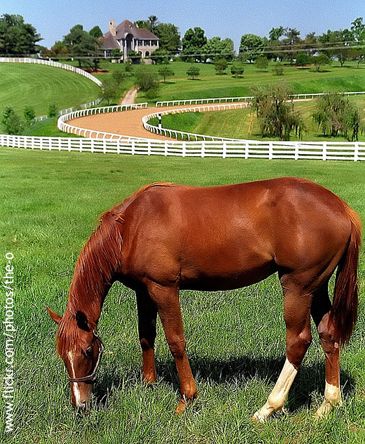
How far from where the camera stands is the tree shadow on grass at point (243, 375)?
4.77 m

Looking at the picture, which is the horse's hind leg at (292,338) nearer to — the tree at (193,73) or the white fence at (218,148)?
the white fence at (218,148)

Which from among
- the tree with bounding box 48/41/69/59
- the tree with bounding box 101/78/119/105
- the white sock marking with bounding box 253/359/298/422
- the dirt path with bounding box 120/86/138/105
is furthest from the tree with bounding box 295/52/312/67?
the white sock marking with bounding box 253/359/298/422

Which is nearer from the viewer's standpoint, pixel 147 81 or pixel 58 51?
pixel 147 81

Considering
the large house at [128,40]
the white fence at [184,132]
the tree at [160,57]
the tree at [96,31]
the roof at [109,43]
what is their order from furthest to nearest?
1. the tree at [96,31]
2. the large house at [128,40]
3. the roof at [109,43]
4. the tree at [160,57]
5. the white fence at [184,132]

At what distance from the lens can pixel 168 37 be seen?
167 m

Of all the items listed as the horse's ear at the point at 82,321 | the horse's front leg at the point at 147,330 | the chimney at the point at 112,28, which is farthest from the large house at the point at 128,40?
the horse's ear at the point at 82,321

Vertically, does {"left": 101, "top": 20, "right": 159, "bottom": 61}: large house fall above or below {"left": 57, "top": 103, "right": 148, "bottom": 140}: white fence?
above

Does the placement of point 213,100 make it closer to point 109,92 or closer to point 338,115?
point 109,92

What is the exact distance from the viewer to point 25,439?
402 centimetres

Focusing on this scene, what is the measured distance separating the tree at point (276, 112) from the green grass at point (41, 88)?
34.1 meters

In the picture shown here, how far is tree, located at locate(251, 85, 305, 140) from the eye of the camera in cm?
5478

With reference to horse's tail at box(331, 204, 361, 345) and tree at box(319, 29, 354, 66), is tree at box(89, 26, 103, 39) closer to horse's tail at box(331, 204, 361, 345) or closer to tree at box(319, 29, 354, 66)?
tree at box(319, 29, 354, 66)

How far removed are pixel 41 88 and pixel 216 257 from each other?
96336mm

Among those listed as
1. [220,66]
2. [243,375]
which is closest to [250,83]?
[220,66]
